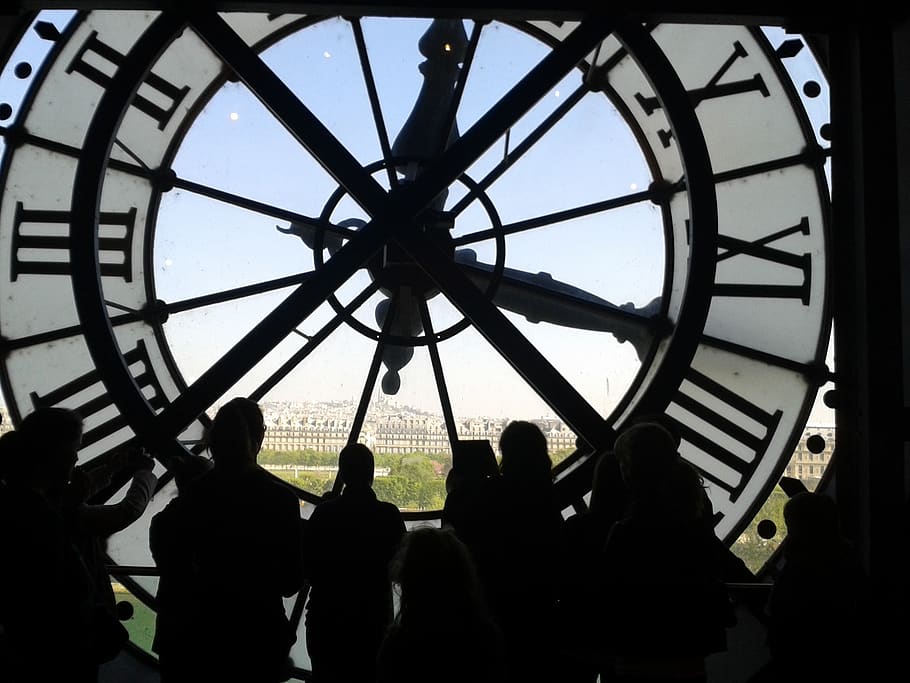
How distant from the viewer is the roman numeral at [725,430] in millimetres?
3270

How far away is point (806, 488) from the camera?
299 centimetres

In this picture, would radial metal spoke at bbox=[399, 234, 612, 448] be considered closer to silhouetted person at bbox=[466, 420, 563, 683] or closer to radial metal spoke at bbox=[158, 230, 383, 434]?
radial metal spoke at bbox=[158, 230, 383, 434]

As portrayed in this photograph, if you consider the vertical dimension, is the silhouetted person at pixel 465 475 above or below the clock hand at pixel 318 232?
below

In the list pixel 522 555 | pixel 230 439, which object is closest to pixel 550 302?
pixel 522 555

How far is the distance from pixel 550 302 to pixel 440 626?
2.15 metres

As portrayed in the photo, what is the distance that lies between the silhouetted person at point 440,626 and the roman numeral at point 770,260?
2124mm

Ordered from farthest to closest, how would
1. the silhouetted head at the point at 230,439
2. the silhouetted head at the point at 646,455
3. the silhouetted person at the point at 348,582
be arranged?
the silhouetted person at the point at 348,582
the silhouetted head at the point at 230,439
the silhouetted head at the point at 646,455

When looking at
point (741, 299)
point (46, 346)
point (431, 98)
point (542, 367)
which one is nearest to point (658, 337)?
point (741, 299)

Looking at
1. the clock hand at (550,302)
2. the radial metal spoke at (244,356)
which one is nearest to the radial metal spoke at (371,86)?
the clock hand at (550,302)

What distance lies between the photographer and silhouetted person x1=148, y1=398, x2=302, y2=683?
5.82ft

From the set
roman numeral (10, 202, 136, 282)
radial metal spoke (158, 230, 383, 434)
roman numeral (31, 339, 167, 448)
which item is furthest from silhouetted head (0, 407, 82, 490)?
roman numeral (10, 202, 136, 282)

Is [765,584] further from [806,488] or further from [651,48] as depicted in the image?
[651,48]

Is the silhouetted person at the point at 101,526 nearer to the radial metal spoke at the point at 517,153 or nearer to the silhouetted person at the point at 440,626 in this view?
the silhouetted person at the point at 440,626

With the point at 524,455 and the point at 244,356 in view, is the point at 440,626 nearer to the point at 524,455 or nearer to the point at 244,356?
the point at 524,455
